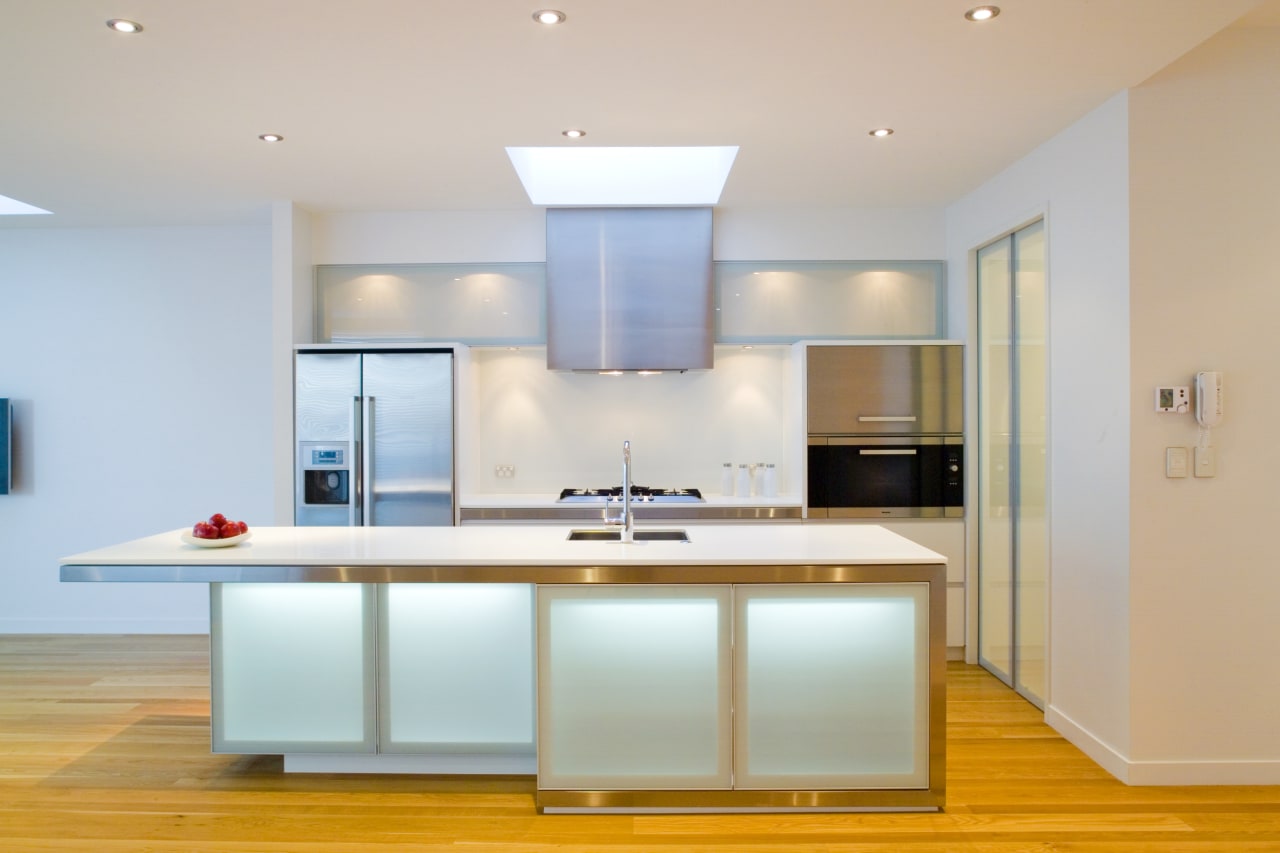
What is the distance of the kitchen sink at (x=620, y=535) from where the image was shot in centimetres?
325

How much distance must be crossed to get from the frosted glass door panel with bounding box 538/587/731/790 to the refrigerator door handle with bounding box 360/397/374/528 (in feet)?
6.93

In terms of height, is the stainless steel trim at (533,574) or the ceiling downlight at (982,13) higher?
the ceiling downlight at (982,13)

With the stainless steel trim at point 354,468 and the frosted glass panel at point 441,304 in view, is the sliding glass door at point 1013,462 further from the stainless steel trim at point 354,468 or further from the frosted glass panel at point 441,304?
the stainless steel trim at point 354,468

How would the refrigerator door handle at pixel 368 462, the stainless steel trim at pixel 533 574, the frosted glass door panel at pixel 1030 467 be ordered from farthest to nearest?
the refrigerator door handle at pixel 368 462 < the frosted glass door panel at pixel 1030 467 < the stainless steel trim at pixel 533 574

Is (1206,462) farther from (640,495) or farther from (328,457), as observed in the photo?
(328,457)

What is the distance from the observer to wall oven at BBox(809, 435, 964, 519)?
14.9ft

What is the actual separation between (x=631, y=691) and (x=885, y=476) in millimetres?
2332

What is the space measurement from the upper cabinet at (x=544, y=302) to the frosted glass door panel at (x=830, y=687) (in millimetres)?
2320

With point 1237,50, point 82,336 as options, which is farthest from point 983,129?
point 82,336

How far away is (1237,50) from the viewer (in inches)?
117

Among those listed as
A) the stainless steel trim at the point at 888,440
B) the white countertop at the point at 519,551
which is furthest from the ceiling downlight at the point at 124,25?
the stainless steel trim at the point at 888,440

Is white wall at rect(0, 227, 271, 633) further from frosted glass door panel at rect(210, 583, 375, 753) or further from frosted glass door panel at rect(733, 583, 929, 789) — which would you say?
frosted glass door panel at rect(733, 583, 929, 789)

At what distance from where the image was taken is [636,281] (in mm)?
4730

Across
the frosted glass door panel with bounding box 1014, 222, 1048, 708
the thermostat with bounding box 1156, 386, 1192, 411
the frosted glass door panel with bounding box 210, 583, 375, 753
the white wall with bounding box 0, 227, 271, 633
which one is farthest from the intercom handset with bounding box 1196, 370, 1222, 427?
the white wall with bounding box 0, 227, 271, 633
